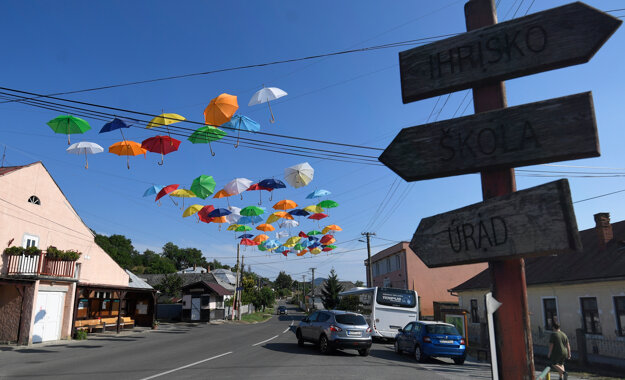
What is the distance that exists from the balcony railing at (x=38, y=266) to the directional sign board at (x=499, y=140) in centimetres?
2346

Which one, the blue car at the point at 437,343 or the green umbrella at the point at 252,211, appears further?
the green umbrella at the point at 252,211

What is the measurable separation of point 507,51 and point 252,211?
2181cm

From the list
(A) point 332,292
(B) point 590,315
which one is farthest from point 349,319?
(A) point 332,292

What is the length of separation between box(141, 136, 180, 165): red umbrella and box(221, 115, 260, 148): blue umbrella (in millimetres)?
2450

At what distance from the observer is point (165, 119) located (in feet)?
38.4

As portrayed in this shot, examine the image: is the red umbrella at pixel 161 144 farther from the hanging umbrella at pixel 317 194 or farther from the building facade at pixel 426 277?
the building facade at pixel 426 277

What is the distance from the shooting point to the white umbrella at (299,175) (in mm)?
19281

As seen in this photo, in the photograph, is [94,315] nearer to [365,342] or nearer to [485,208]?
[365,342]

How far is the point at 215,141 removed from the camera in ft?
43.2

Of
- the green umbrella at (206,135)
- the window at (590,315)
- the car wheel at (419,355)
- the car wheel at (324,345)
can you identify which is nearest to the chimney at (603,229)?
the window at (590,315)

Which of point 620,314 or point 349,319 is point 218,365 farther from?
point 620,314

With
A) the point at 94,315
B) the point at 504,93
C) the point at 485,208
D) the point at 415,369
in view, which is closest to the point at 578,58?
the point at 504,93

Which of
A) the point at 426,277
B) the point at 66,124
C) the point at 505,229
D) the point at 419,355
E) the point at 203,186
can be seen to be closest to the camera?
the point at 505,229

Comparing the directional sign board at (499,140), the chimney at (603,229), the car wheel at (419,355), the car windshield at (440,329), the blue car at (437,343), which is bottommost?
the car wheel at (419,355)
